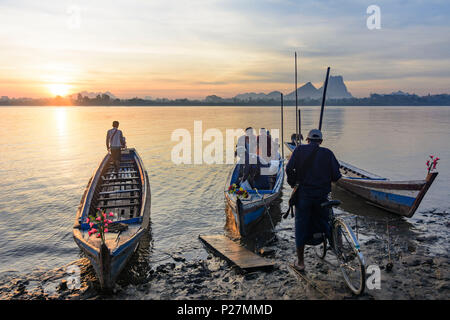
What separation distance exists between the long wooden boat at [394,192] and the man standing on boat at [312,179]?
5.92m

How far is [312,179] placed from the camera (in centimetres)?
603

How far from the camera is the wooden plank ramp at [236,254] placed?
7.32 metres

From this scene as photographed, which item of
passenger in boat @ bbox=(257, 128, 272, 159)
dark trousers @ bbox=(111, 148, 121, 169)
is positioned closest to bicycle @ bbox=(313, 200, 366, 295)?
passenger in boat @ bbox=(257, 128, 272, 159)

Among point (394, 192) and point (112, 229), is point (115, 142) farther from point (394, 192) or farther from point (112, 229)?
point (394, 192)

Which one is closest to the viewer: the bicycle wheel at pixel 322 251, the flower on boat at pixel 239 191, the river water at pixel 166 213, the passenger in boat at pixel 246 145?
the bicycle wheel at pixel 322 251

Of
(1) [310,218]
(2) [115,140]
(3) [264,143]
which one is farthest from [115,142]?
(1) [310,218]

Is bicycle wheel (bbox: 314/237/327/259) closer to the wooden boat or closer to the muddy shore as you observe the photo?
the muddy shore

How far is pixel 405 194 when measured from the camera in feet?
37.2

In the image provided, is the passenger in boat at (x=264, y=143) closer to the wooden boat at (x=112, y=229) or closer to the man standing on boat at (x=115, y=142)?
the wooden boat at (x=112, y=229)

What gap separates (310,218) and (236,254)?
2801 millimetres

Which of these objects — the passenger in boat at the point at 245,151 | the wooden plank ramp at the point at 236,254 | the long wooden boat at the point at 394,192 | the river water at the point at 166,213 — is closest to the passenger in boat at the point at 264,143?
the passenger in boat at the point at 245,151

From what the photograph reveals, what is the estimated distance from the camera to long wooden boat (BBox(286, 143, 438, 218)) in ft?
35.1

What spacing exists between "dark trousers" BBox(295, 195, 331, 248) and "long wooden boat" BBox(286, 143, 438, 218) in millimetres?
5898
